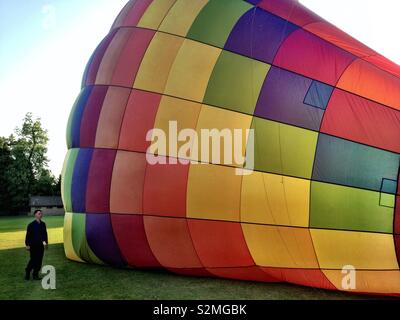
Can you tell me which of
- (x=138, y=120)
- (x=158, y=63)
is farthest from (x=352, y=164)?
(x=158, y=63)

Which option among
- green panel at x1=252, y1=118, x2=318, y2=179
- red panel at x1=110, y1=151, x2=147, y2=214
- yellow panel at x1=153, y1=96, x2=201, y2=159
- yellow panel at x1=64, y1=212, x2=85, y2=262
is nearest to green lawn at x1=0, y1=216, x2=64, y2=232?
Answer: yellow panel at x1=64, y1=212, x2=85, y2=262

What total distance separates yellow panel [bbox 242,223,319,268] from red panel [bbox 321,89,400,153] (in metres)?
1.51

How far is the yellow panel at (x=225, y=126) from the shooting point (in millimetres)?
5621

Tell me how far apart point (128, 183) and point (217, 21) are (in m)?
3.17

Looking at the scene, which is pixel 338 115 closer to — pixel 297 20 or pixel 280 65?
pixel 280 65

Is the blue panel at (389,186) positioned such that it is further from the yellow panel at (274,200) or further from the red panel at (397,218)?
the yellow panel at (274,200)

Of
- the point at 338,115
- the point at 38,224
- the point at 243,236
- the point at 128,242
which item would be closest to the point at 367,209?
the point at 338,115

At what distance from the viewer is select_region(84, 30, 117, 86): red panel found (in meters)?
7.42

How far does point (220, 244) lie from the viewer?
18.6 feet

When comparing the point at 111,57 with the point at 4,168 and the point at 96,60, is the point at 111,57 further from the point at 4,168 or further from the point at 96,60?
the point at 4,168

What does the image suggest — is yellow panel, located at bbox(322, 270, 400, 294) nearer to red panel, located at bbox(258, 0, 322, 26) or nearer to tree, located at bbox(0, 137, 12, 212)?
red panel, located at bbox(258, 0, 322, 26)

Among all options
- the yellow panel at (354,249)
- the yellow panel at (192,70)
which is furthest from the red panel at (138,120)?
the yellow panel at (354,249)

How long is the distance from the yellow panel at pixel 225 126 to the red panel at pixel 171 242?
1.15m

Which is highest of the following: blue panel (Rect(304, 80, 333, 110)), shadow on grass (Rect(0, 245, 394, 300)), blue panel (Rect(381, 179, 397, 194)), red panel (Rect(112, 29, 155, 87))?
red panel (Rect(112, 29, 155, 87))
